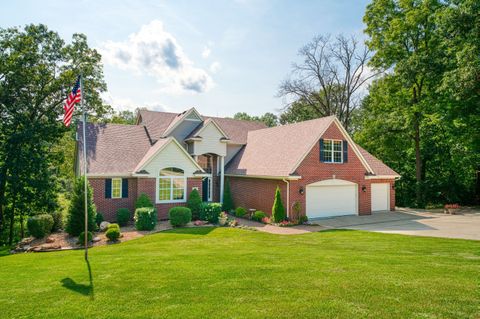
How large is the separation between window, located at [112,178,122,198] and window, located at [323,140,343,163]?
13.0 metres

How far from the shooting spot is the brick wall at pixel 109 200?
18.3 m

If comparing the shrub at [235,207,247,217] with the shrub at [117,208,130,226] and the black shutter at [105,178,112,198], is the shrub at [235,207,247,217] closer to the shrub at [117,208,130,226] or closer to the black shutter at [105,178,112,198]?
the shrub at [117,208,130,226]

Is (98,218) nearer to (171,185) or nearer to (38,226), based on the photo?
(38,226)

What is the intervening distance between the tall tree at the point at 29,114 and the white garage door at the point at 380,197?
22295 mm

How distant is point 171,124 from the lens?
80.5ft

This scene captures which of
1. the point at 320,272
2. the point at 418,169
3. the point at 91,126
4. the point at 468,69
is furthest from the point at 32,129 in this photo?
the point at 418,169

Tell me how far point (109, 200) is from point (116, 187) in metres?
0.86

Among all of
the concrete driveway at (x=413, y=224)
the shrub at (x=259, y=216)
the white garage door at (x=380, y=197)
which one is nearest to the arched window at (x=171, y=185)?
the shrub at (x=259, y=216)

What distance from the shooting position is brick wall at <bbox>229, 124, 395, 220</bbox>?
19.3 m

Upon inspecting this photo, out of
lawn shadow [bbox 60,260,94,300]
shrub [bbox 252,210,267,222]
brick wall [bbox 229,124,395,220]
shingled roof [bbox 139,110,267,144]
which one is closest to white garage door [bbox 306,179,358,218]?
brick wall [bbox 229,124,395,220]

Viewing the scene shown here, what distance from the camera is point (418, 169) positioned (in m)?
28.0

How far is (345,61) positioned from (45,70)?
101ft

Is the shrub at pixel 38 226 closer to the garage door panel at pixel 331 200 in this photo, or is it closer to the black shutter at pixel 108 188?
the black shutter at pixel 108 188

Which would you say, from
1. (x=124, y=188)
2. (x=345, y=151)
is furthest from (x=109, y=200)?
(x=345, y=151)
